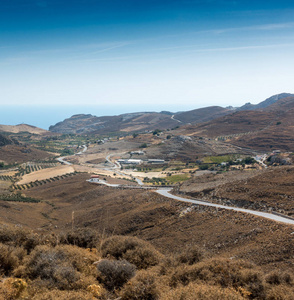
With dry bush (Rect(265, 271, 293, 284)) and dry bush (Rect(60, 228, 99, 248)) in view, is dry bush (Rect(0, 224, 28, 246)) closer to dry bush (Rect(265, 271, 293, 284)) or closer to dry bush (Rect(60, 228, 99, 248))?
dry bush (Rect(60, 228, 99, 248))

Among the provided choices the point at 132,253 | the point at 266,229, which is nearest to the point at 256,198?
the point at 266,229

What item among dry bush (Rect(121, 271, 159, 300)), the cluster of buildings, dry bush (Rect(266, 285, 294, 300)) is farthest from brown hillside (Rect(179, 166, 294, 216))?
the cluster of buildings

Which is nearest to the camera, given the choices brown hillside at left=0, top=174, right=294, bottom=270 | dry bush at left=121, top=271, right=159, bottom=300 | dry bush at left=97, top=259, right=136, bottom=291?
dry bush at left=121, top=271, right=159, bottom=300

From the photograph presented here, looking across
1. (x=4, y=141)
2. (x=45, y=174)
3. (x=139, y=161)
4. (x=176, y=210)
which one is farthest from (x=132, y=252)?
(x=4, y=141)

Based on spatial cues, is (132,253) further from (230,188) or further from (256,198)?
(230,188)

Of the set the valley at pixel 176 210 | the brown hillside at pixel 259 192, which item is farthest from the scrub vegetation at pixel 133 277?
the brown hillside at pixel 259 192

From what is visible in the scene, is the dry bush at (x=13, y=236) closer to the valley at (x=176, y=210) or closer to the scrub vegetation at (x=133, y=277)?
the valley at (x=176, y=210)
